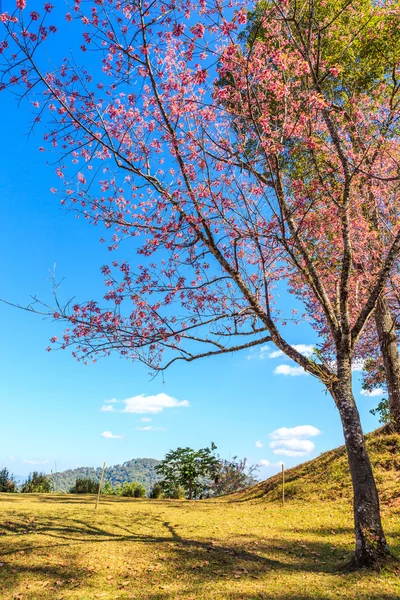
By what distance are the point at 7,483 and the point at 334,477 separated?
670 inches

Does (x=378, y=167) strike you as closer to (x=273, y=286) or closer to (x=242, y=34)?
(x=273, y=286)

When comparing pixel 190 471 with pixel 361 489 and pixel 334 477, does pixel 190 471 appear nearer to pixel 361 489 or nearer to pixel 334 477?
pixel 334 477

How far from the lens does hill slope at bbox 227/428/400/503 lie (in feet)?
40.5

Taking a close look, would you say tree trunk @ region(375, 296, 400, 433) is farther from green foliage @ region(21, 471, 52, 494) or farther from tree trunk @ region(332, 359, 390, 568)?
green foliage @ region(21, 471, 52, 494)

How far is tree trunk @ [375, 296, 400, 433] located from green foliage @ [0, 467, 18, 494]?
1851 cm

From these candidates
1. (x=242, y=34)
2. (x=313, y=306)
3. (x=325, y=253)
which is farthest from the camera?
(x=313, y=306)

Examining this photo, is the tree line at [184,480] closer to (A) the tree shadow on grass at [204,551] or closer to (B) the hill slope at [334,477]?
(B) the hill slope at [334,477]

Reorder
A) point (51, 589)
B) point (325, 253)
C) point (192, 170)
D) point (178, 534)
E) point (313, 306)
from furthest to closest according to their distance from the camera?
point (313, 306)
point (325, 253)
point (178, 534)
point (192, 170)
point (51, 589)

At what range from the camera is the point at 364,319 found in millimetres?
7840

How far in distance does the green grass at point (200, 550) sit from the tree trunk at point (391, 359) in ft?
4.27

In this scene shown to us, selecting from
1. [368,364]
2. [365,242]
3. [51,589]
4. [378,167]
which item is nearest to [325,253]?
[365,242]

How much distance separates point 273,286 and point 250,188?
8.94 feet

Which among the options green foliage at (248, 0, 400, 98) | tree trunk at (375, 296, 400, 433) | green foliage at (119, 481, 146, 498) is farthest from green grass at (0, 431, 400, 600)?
green foliage at (248, 0, 400, 98)

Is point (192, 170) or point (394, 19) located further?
point (394, 19)
